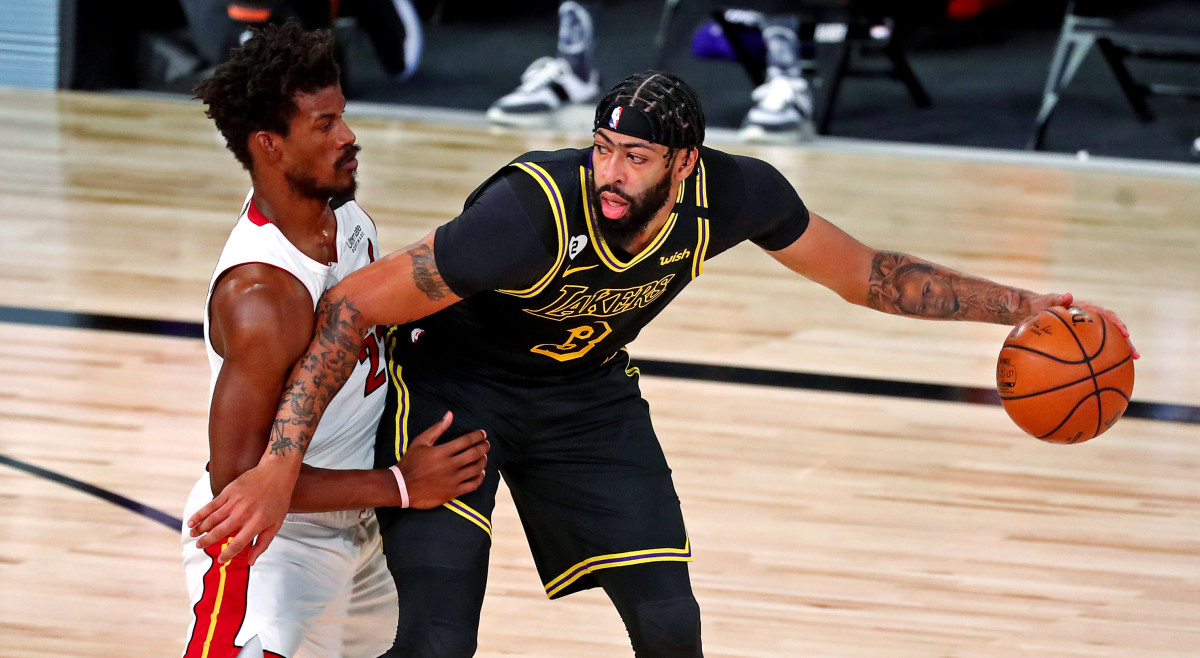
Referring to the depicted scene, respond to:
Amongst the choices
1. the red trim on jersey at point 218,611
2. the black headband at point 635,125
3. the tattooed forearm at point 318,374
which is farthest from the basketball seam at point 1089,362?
the red trim on jersey at point 218,611

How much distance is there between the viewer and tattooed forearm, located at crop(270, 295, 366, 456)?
7.47 feet

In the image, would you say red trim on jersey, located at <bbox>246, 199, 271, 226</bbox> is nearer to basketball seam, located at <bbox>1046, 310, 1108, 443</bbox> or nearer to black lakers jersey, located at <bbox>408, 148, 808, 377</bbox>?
black lakers jersey, located at <bbox>408, 148, 808, 377</bbox>

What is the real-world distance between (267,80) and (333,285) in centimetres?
37

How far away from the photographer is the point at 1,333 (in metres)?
4.88

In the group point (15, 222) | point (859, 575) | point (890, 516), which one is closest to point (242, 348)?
point (859, 575)

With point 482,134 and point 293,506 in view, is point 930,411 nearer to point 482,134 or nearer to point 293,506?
point 293,506

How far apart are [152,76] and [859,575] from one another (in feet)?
24.4

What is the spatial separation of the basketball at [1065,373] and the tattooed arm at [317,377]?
117cm

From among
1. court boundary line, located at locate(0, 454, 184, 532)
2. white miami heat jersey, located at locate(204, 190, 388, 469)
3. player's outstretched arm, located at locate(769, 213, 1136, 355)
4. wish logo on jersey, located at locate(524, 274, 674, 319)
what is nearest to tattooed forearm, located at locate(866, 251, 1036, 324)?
player's outstretched arm, located at locate(769, 213, 1136, 355)

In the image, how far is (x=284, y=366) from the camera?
2307 millimetres

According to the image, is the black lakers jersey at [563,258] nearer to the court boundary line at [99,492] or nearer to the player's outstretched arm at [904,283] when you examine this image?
the player's outstretched arm at [904,283]

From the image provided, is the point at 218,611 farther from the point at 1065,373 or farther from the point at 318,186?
the point at 1065,373

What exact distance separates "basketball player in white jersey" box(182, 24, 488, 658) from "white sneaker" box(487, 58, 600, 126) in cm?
625

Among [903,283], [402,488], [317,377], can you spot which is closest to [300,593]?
[402,488]
